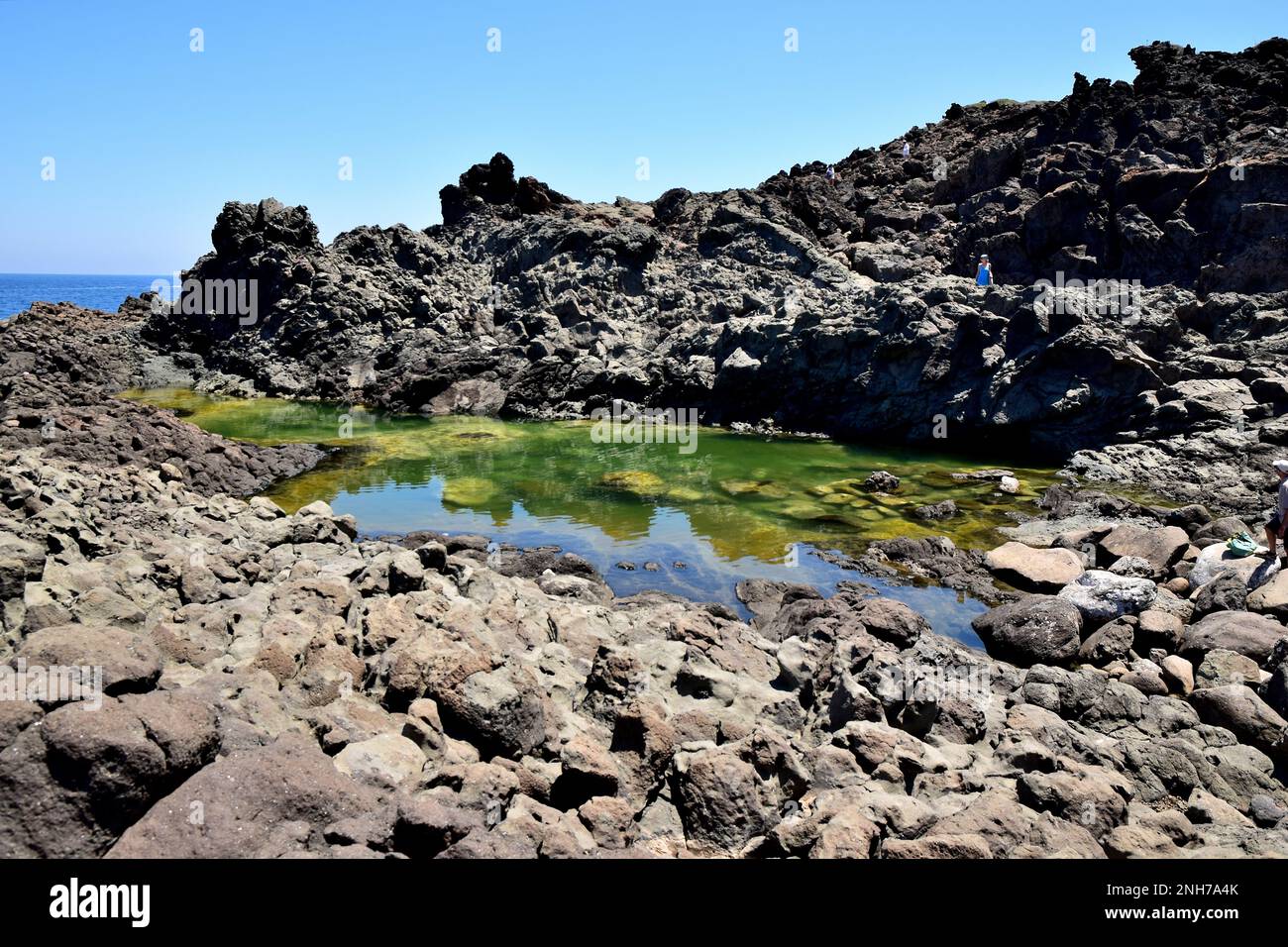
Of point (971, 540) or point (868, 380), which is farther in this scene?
point (868, 380)

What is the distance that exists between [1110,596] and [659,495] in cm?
1558

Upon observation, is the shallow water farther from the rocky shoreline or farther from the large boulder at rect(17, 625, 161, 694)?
the large boulder at rect(17, 625, 161, 694)

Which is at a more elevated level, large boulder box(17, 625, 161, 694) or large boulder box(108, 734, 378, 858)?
large boulder box(17, 625, 161, 694)

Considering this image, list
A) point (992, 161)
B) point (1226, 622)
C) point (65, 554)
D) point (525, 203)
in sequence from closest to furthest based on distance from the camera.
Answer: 1. point (65, 554)
2. point (1226, 622)
3. point (992, 161)
4. point (525, 203)

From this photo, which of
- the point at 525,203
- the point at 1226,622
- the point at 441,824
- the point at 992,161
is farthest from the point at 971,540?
→ the point at 525,203

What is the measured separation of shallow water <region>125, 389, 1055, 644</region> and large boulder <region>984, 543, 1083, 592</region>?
173 centimetres

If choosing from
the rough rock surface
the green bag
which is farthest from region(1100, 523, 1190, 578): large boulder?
the rough rock surface

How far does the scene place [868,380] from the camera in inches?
1565

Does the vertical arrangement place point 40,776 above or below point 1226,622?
above

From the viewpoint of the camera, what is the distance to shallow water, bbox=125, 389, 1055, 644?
20438 mm

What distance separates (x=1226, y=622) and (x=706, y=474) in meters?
20.1

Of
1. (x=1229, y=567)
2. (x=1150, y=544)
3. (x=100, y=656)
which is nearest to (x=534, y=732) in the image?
(x=100, y=656)

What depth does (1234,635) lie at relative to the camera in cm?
1290
